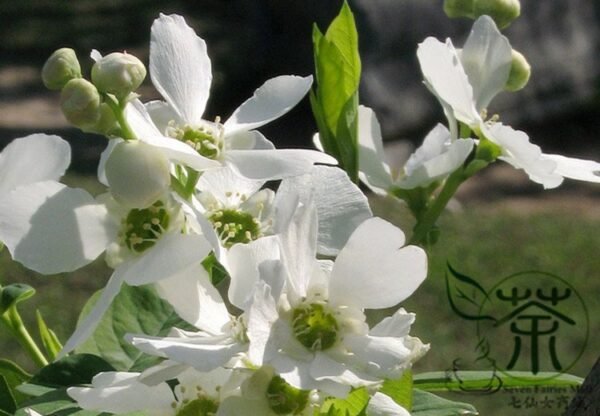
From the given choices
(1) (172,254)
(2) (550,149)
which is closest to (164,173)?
(1) (172,254)

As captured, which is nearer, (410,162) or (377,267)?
(377,267)

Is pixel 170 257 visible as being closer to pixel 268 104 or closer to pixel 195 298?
pixel 195 298

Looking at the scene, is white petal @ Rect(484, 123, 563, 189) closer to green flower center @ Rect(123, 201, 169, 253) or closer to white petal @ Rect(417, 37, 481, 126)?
white petal @ Rect(417, 37, 481, 126)

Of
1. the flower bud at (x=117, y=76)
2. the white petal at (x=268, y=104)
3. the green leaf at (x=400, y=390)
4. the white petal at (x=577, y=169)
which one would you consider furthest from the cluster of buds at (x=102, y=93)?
the white petal at (x=577, y=169)

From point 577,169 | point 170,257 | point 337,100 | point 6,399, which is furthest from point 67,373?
point 577,169

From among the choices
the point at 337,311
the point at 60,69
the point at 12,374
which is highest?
the point at 60,69

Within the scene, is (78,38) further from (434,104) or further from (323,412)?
(323,412)

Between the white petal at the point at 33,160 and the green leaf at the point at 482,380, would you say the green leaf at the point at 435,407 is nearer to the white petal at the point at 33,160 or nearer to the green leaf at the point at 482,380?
the green leaf at the point at 482,380
